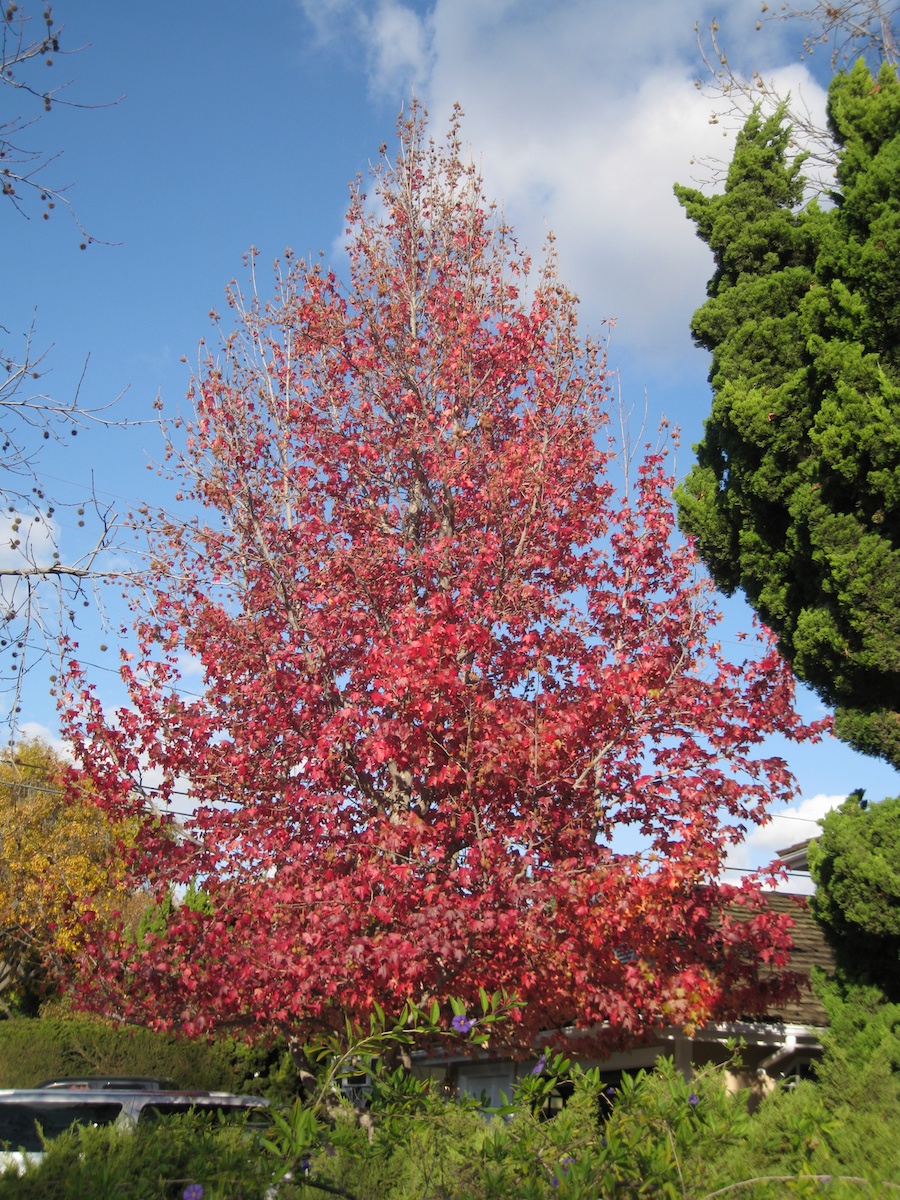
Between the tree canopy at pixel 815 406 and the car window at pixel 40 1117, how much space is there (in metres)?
7.65

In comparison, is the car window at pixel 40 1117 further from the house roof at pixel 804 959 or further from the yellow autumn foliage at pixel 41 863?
the yellow autumn foliage at pixel 41 863

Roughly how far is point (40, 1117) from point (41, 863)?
2187cm

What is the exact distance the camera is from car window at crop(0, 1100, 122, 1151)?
9008 millimetres

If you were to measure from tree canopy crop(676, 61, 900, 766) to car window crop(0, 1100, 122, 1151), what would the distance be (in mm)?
7648

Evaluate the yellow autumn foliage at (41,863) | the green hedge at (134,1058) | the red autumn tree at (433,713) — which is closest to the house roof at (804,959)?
the red autumn tree at (433,713)

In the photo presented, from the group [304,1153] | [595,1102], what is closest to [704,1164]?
[595,1102]

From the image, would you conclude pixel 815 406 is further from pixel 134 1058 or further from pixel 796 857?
pixel 134 1058

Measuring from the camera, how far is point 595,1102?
471cm

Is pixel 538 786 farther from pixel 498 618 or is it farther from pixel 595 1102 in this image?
pixel 595 1102

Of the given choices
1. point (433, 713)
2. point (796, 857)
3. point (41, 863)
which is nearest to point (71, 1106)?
point (433, 713)

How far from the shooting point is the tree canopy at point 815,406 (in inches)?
293

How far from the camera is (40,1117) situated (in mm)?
9469

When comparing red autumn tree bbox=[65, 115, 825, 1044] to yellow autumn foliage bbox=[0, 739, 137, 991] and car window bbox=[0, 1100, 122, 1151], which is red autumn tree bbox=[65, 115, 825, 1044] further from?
yellow autumn foliage bbox=[0, 739, 137, 991]

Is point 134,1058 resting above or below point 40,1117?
below
